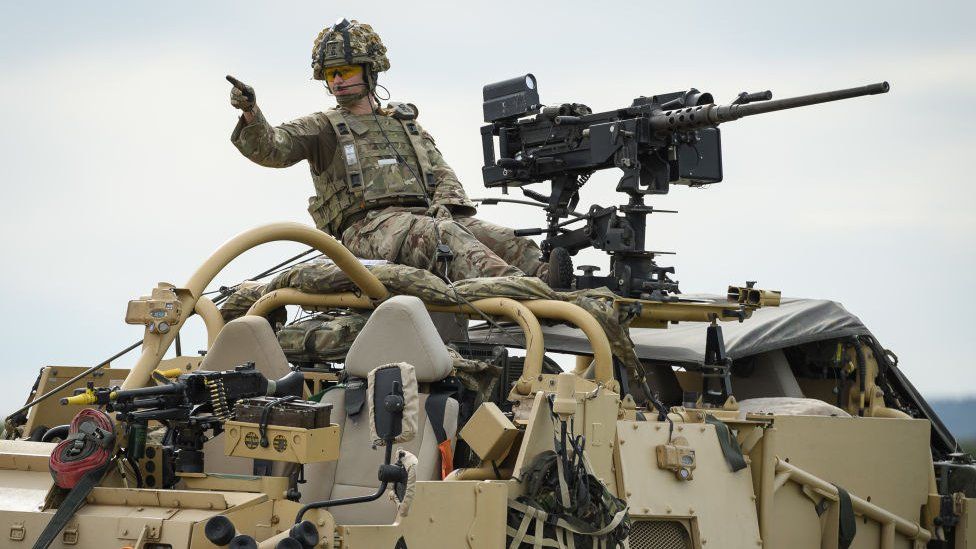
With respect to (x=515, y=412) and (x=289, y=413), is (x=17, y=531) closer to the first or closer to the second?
(x=289, y=413)

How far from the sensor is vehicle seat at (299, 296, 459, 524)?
7.98m

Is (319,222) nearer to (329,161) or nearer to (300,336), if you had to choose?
(329,161)

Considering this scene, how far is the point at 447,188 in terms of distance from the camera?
38.5 ft

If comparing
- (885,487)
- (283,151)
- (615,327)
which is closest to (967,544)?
(885,487)

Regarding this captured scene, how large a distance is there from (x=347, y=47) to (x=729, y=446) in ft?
14.8

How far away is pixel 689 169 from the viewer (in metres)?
11.6

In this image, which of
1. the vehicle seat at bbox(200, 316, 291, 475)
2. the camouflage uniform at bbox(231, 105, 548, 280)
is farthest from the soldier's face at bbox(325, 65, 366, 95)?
the vehicle seat at bbox(200, 316, 291, 475)

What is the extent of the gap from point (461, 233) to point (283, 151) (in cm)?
151

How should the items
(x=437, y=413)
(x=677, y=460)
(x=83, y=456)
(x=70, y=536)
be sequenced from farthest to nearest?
(x=677, y=460)
(x=437, y=413)
(x=83, y=456)
(x=70, y=536)

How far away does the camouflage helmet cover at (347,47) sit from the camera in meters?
11.5

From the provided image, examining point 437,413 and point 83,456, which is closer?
point 83,456

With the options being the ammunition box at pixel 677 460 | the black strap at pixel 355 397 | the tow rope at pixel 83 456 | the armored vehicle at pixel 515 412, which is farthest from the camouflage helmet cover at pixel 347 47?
the tow rope at pixel 83 456

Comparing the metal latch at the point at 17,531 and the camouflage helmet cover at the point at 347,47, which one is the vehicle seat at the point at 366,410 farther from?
the camouflage helmet cover at the point at 347,47

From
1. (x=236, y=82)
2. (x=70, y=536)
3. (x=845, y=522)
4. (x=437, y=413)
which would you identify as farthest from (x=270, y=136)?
(x=845, y=522)
